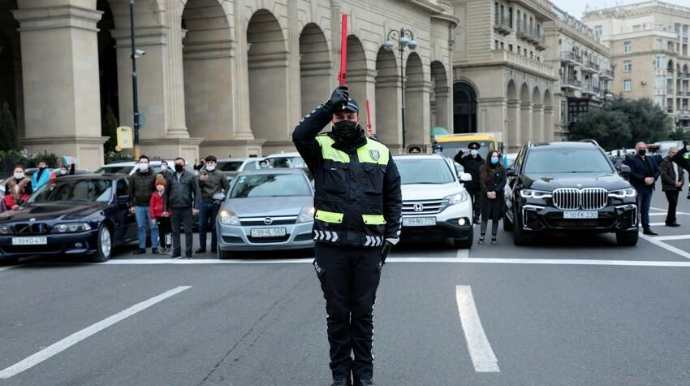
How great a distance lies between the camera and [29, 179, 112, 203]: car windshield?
13.8 m

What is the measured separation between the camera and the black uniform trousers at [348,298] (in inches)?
199

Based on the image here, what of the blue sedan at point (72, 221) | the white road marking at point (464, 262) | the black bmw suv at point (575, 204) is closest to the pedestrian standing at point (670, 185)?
the black bmw suv at point (575, 204)

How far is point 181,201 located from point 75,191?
2.06 metres

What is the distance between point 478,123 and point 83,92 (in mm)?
53162

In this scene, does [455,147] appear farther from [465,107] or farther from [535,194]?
[465,107]

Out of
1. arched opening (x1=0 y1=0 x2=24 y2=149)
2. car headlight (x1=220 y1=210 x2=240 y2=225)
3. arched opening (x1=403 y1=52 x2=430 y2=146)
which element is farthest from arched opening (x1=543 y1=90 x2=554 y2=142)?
car headlight (x1=220 y1=210 x2=240 y2=225)

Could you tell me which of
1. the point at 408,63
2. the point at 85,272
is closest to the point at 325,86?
the point at 408,63

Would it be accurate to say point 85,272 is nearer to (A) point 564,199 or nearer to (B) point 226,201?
(B) point 226,201

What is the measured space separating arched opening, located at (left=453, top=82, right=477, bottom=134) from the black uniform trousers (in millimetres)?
70562

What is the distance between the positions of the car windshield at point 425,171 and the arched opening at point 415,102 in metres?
43.0

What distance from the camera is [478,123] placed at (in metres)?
74.4

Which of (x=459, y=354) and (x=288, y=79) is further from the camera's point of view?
(x=288, y=79)

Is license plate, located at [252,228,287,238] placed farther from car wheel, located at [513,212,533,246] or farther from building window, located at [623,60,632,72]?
building window, located at [623,60,632,72]

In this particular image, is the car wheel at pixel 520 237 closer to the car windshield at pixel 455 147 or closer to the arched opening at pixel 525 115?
the car windshield at pixel 455 147
